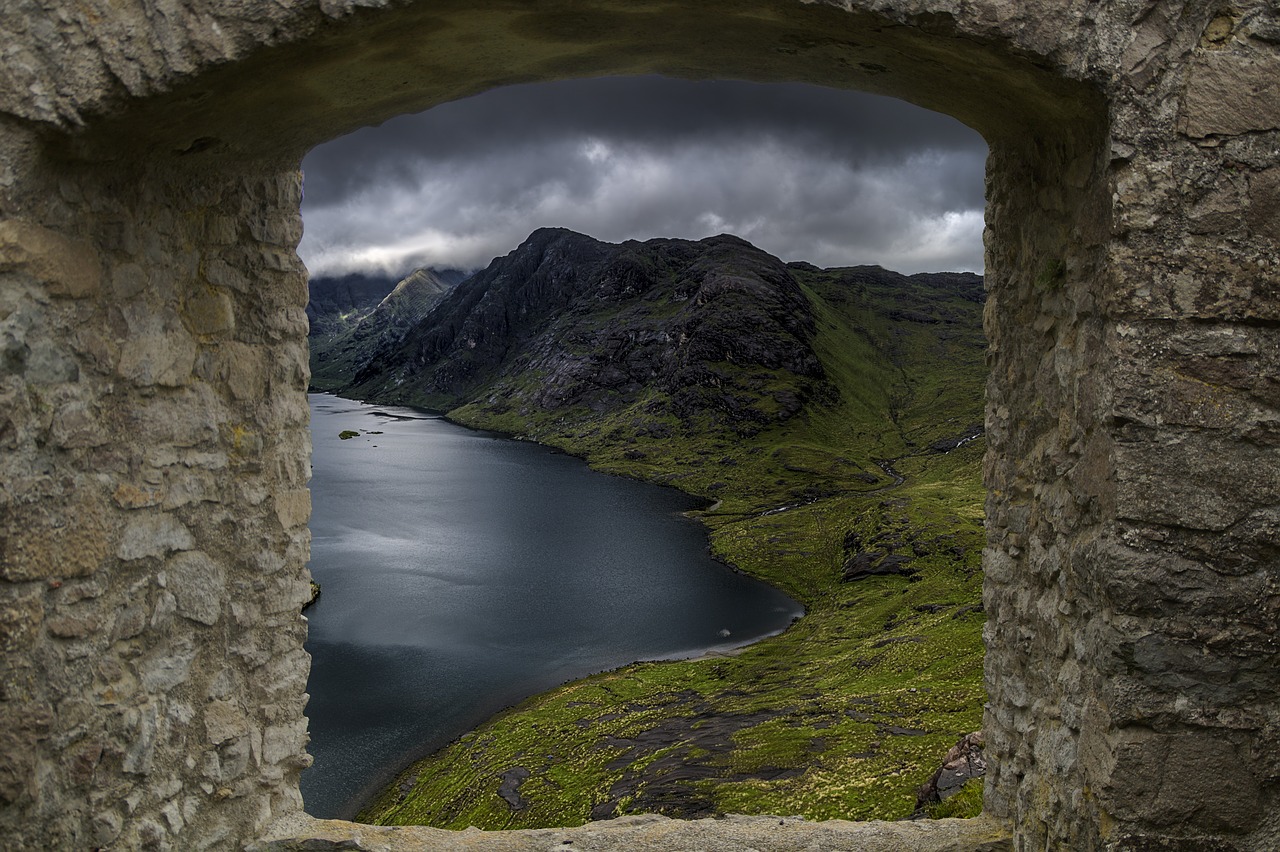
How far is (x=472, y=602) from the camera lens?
153ft

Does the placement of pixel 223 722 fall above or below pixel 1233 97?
below

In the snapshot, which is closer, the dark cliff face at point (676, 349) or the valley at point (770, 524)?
the valley at point (770, 524)

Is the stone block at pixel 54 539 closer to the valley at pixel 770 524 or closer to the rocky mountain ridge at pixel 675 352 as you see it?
the valley at pixel 770 524

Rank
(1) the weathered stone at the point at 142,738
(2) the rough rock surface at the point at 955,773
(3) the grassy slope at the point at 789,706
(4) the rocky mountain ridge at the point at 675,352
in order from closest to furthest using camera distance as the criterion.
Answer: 1. (1) the weathered stone at the point at 142,738
2. (2) the rough rock surface at the point at 955,773
3. (3) the grassy slope at the point at 789,706
4. (4) the rocky mountain ridge at the point at 675,352

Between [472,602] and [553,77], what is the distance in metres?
42.9

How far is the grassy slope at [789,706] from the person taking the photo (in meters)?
18.2

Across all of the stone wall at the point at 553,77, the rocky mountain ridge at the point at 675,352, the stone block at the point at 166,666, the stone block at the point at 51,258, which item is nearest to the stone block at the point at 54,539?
the stone wall at the point at 553,77

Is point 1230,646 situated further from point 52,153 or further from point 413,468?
point 413,468

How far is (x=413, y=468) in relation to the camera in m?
92.3

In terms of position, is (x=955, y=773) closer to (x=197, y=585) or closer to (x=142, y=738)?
(x=197, y=585)

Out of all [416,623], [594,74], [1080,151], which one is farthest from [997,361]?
[416,623]

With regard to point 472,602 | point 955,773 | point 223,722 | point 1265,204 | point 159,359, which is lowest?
point 472,602

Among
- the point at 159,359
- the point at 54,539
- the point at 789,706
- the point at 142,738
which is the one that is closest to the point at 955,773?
the point at 142,738

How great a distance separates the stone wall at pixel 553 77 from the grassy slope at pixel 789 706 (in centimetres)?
967
